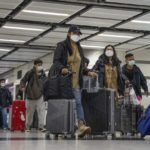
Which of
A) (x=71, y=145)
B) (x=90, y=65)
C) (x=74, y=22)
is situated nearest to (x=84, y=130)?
(x=71, y=145)

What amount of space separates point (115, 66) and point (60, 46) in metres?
1.69

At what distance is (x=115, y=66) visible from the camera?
8.73m

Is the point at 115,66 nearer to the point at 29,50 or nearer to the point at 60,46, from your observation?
the point at 60,46

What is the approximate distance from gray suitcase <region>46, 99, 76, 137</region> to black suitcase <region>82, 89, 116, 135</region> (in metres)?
0.62

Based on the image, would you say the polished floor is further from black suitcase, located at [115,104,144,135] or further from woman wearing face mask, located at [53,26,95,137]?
black suitcase, located at [115,104,144,135]

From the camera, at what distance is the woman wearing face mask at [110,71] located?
8633 mm

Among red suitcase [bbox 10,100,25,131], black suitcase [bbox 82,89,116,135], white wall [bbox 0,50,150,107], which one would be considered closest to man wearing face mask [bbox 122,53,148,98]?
black suitcase [bbox 82,89,116,135]

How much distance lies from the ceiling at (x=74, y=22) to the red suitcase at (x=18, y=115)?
2.95 meters

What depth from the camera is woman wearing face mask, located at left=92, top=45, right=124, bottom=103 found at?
863 centimetres

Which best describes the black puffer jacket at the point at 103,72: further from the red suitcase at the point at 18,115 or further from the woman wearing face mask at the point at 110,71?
the red suitcase at the point at 18,115

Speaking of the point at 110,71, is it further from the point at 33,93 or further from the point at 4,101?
the point at 4,101

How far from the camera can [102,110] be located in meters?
7.96

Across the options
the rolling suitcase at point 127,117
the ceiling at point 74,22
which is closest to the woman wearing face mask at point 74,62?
the rolling suitcase at point 127,117

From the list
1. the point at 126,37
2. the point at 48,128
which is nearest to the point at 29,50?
the point at 126,37
